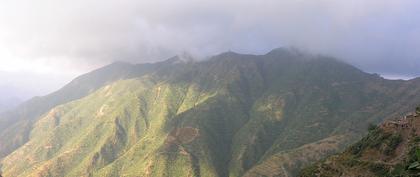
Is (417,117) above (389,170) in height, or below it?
above

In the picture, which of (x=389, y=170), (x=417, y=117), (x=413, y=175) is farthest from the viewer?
(x=417, y=117)

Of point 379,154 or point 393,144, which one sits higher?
point 393,144

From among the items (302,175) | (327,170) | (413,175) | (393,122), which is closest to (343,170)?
(327,170)

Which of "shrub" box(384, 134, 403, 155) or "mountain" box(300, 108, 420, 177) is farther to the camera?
"shrub" box(384, 134, 403, 155)

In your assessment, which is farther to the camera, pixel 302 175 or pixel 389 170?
pixel 302 175

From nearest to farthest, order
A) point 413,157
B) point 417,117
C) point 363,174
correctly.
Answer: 1. point 413,157
2. point 363,174
3. point 417,117

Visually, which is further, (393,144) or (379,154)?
(379,154)

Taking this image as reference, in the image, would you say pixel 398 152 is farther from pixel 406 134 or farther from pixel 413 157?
pixel 413 157

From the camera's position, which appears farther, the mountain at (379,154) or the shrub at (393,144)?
the shrub at (393,144)
